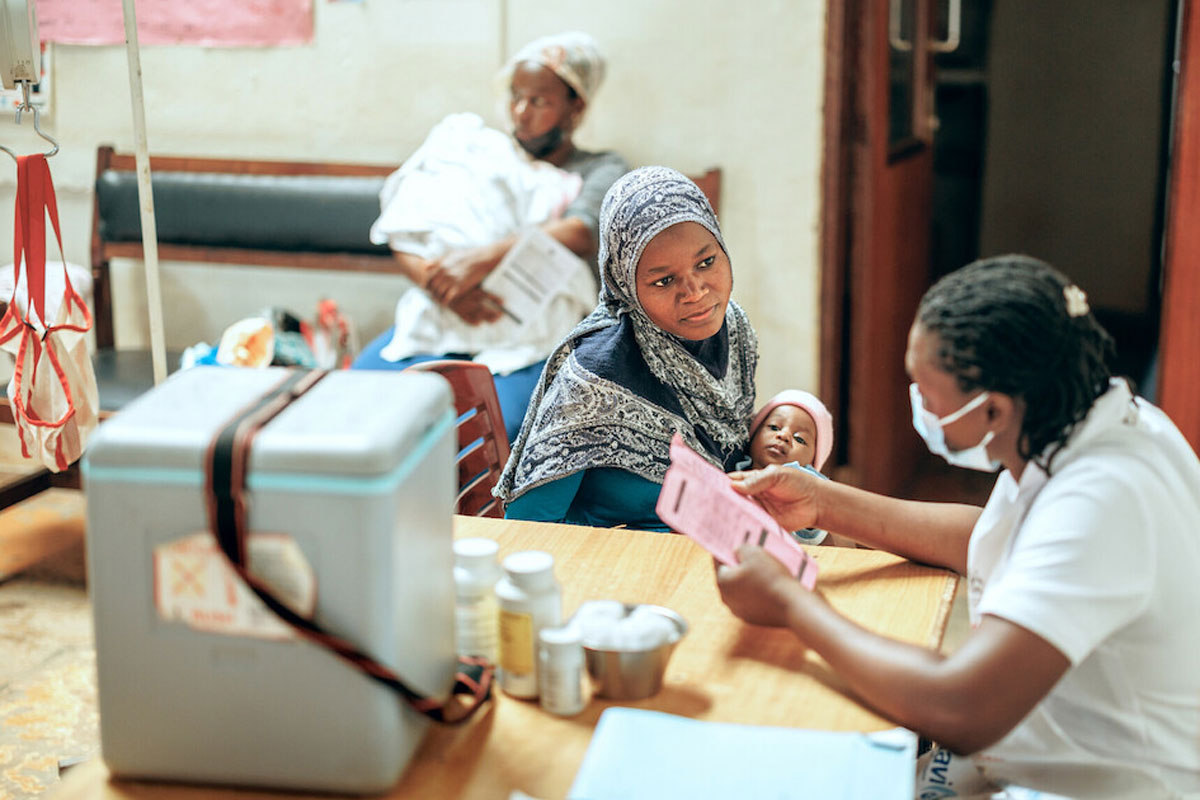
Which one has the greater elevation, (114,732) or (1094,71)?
(1094,71)

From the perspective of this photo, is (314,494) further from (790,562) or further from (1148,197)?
(1148,197)

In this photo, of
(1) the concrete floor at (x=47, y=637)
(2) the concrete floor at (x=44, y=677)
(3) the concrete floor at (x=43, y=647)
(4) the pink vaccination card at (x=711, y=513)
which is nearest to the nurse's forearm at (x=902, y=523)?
(4) the pink vaccination card at (x=711, y=513)

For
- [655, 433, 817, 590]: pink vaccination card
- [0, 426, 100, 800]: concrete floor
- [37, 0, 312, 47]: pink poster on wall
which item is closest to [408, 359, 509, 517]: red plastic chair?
[0, 426, 100, 800]: concrete floor

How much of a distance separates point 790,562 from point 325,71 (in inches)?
127

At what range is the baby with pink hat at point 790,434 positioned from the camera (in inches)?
84.7

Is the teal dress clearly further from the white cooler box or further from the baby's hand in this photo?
the white cooler box

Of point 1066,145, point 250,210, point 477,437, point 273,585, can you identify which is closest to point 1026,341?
point 273,585

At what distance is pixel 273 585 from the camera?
42.3 inches

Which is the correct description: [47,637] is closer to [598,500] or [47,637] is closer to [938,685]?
[598,500]

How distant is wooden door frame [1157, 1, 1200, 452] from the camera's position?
11.0 feet

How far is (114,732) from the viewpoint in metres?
1.14

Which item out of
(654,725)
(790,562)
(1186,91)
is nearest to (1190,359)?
(1186,91)

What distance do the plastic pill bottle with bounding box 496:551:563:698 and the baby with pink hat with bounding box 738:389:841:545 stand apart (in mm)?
916

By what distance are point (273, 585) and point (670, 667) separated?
0.50 metres
